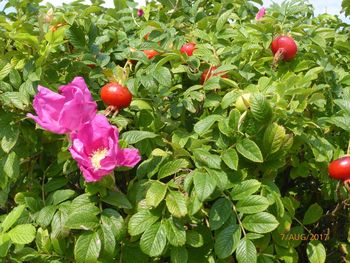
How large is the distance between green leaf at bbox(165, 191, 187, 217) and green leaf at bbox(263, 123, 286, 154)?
287 mm

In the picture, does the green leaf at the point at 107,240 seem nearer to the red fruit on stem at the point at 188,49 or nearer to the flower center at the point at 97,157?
the flower center at the point at 97,157

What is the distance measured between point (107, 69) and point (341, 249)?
107 centimetres

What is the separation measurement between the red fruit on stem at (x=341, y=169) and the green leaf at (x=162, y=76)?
56cm

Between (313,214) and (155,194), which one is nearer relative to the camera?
(155,194)

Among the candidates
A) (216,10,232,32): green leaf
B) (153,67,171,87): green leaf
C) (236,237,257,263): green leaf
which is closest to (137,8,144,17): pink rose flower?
(216,10,232,32): green leaf

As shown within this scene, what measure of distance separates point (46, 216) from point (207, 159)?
47 cm

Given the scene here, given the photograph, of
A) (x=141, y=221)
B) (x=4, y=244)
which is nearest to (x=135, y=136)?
(x=141, y=221)

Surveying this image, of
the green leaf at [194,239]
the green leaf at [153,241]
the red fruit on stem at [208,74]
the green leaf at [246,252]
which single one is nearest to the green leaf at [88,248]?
the green leaf at [153,241]

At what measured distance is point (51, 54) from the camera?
1.54 m

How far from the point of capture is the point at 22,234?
1.25m

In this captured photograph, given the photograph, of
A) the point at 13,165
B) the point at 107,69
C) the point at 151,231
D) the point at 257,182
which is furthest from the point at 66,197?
the point at 257,182

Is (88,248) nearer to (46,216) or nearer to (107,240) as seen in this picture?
(107,240)

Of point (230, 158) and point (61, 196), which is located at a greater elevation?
point (230, 158)

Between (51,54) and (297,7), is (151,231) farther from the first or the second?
(297,7)
